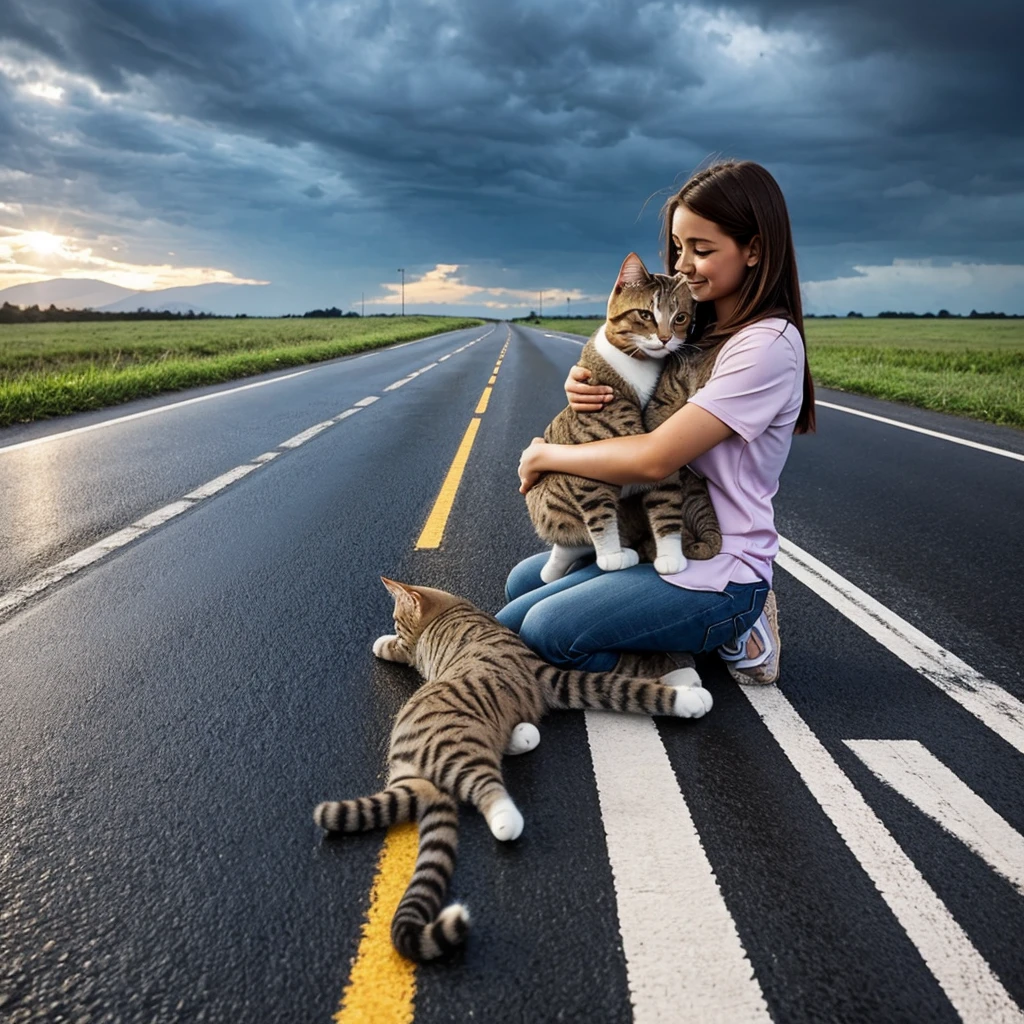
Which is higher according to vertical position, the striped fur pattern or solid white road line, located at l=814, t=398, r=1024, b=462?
the striped fur pattern

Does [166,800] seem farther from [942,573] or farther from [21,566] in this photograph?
[942,573]

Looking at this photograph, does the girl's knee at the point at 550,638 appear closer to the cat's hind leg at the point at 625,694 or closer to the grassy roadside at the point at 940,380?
the cat's hind leg at the point at 625,694

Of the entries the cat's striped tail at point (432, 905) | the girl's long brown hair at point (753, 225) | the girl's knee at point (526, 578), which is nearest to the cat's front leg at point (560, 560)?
the girl's knee at point (526, 578)

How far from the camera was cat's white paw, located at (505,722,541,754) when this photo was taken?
3043 millimetres

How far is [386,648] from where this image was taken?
3.93 m

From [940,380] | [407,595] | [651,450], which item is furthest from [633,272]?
[940,380]

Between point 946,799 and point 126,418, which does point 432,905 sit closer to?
point 946,799

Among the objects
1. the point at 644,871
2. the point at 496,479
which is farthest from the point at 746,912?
the point at 496,479

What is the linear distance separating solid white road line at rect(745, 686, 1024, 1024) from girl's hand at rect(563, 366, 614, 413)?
1528 mm

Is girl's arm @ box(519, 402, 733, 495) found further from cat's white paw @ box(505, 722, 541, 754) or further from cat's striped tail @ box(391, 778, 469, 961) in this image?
cat's striped tail @ box(391, 778, 469, 961)

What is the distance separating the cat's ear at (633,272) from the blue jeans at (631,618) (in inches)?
48.8

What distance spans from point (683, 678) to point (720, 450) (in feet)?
3.29

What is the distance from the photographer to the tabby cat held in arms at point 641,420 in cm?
338

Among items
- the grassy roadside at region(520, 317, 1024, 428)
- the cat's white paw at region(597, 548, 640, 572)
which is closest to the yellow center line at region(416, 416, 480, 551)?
the cat's white paw at region(597, 548, 640, 572)
